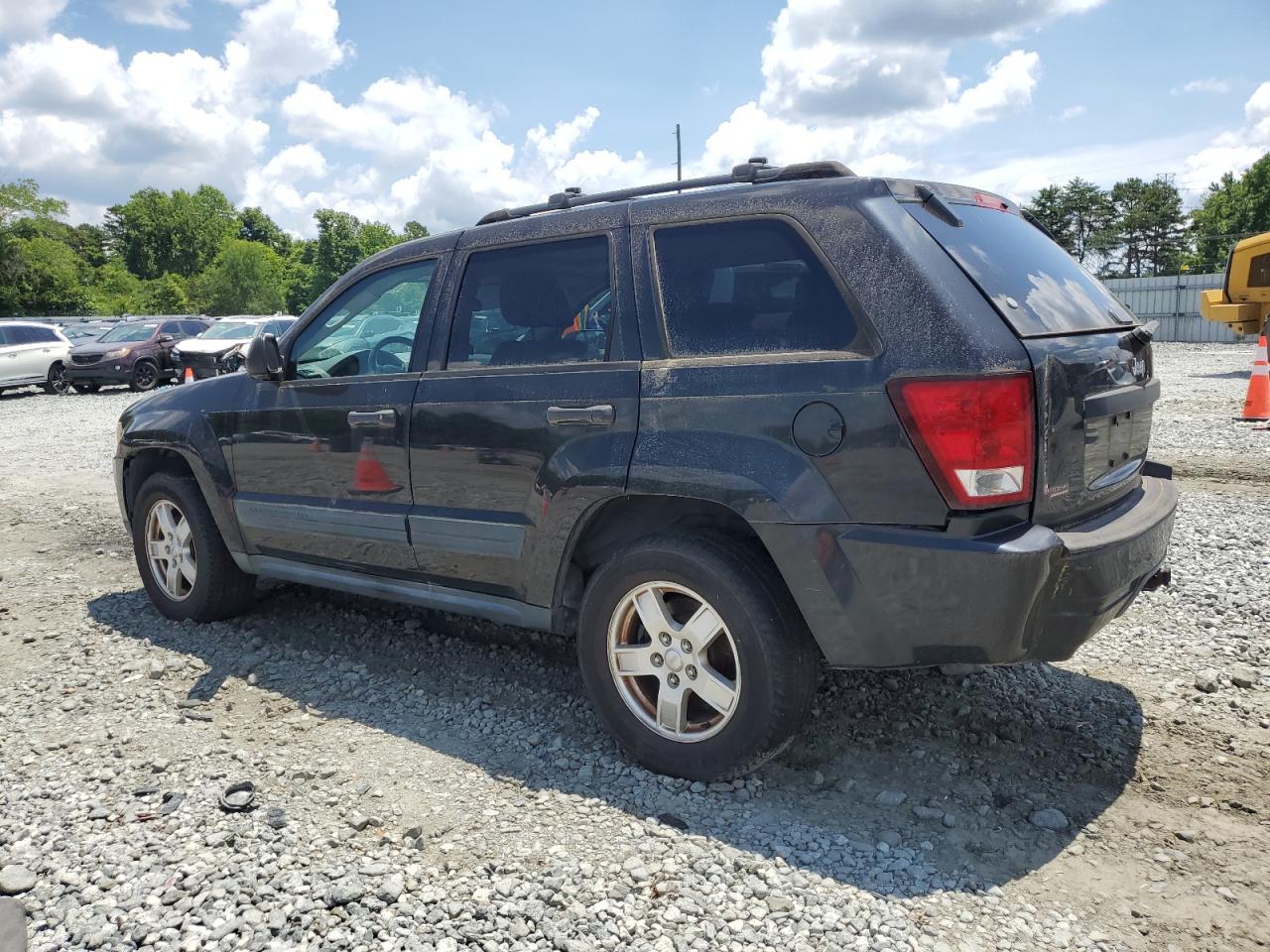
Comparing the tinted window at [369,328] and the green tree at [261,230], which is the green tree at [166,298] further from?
the tinted window at [369,328]

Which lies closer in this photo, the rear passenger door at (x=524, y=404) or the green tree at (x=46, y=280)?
the rear passenger door at (x=524, y=404)

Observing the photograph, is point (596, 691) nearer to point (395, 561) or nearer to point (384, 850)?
point (384, 850)

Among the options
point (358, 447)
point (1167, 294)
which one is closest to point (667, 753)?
point (358, 447)

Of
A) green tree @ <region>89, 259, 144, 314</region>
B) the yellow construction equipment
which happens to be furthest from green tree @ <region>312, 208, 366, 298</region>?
the yellow construction equipment

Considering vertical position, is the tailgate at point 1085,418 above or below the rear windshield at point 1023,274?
below

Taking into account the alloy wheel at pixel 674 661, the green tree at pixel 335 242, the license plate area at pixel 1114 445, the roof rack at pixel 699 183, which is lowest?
the alloy wheel at pixel 674 661

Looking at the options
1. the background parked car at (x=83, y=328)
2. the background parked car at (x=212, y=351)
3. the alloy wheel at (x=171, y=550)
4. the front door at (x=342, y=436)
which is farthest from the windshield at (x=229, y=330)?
the front door at (x=342, y=436)

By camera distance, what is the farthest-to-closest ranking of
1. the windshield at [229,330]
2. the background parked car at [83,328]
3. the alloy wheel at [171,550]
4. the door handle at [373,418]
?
the background parked car at [83,328] < the windshield at [229,330] < the alloy wheel at [171,550] < the door handle at [373,418]

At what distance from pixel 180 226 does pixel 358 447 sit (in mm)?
118013

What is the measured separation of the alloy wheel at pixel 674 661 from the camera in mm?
3141

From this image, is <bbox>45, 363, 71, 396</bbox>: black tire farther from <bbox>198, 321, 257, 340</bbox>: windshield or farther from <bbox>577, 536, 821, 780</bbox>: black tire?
<bbox>577, 536, 821, 780</bbox>: black tire

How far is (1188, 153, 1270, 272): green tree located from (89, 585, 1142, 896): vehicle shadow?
55983 millimetres

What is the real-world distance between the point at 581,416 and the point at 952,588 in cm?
136

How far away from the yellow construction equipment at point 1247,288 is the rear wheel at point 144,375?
2170 cm
